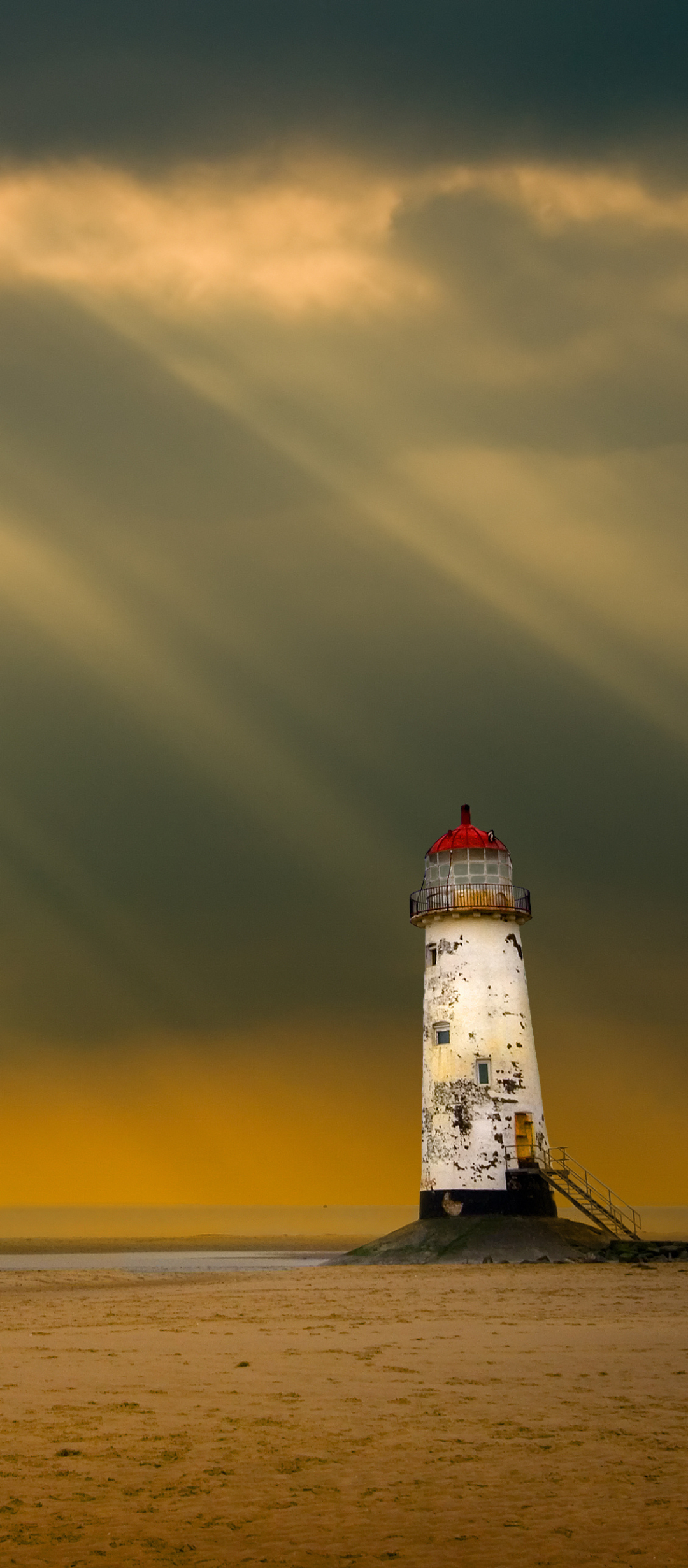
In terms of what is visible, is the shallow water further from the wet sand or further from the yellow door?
the wet sand

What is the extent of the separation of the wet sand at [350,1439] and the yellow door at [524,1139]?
1417 centimetres

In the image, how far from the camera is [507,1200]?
39.3 meters

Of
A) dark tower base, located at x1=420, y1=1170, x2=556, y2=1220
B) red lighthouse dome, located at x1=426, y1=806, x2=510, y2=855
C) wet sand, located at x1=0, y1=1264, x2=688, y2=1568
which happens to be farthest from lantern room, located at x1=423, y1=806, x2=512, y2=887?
wet sand, located at x1=0, y1=1264, x2=688, y2=1568

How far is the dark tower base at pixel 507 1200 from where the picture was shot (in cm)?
3925

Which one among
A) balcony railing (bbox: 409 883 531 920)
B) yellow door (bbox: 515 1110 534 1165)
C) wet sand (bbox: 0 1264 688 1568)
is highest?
balcony railing (bbox: 409 883 531 920)

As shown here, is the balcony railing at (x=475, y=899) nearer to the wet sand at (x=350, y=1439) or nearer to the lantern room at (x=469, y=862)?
the lantern room at (x=469, y=862)

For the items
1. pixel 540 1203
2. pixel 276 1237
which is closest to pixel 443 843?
pixel 540 1203

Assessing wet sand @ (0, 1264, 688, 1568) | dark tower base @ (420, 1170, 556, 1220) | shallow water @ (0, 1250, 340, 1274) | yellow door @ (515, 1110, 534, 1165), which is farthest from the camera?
shallow water @ (0, 1250, 340, 1274)

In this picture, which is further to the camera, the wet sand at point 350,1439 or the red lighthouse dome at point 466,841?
the red lighthouse dome at point 466,841

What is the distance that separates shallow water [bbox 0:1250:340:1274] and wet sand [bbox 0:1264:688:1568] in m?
24.4

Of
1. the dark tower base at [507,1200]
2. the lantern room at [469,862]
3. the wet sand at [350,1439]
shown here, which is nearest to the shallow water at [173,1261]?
the dark tower base at [507,1200]

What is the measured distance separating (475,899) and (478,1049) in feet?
14.2

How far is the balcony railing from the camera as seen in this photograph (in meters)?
41.4

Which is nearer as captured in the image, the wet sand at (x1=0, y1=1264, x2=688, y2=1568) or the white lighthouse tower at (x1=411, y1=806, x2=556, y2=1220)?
the wet sand at (x1=0, y1=1264, x2=688, y2=1568)
